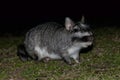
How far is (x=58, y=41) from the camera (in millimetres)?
14023

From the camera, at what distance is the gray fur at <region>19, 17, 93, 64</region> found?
13.3 meters

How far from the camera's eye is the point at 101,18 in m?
25.5

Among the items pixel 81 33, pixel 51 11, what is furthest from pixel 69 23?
pixel 51 11

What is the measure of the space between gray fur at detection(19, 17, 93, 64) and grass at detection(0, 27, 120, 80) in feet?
1.10

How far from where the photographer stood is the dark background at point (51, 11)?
26.2 m

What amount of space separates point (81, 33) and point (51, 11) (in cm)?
1630

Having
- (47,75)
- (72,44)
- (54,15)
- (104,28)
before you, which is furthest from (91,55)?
(54,15)

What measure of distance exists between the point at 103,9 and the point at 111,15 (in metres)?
2.33

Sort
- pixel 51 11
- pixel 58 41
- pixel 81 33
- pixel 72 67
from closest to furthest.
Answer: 1. pixel 81 33
2. pixel 72 67
3. pixel 58 41
4. pixel 51 11

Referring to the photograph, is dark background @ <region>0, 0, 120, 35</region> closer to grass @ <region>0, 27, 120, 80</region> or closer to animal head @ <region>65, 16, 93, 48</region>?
grass @ <region>0, 27, 120, 80</region>

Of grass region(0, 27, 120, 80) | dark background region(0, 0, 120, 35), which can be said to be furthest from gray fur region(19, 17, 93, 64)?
dark background region(0, 0, 120, 35)

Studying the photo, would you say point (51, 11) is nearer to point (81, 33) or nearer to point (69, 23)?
point (69, 23)

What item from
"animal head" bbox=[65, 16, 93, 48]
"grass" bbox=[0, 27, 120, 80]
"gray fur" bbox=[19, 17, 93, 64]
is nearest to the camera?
"grass" bbox=[0, 27, 120, 80]

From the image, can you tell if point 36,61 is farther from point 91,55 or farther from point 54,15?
point 54,15
